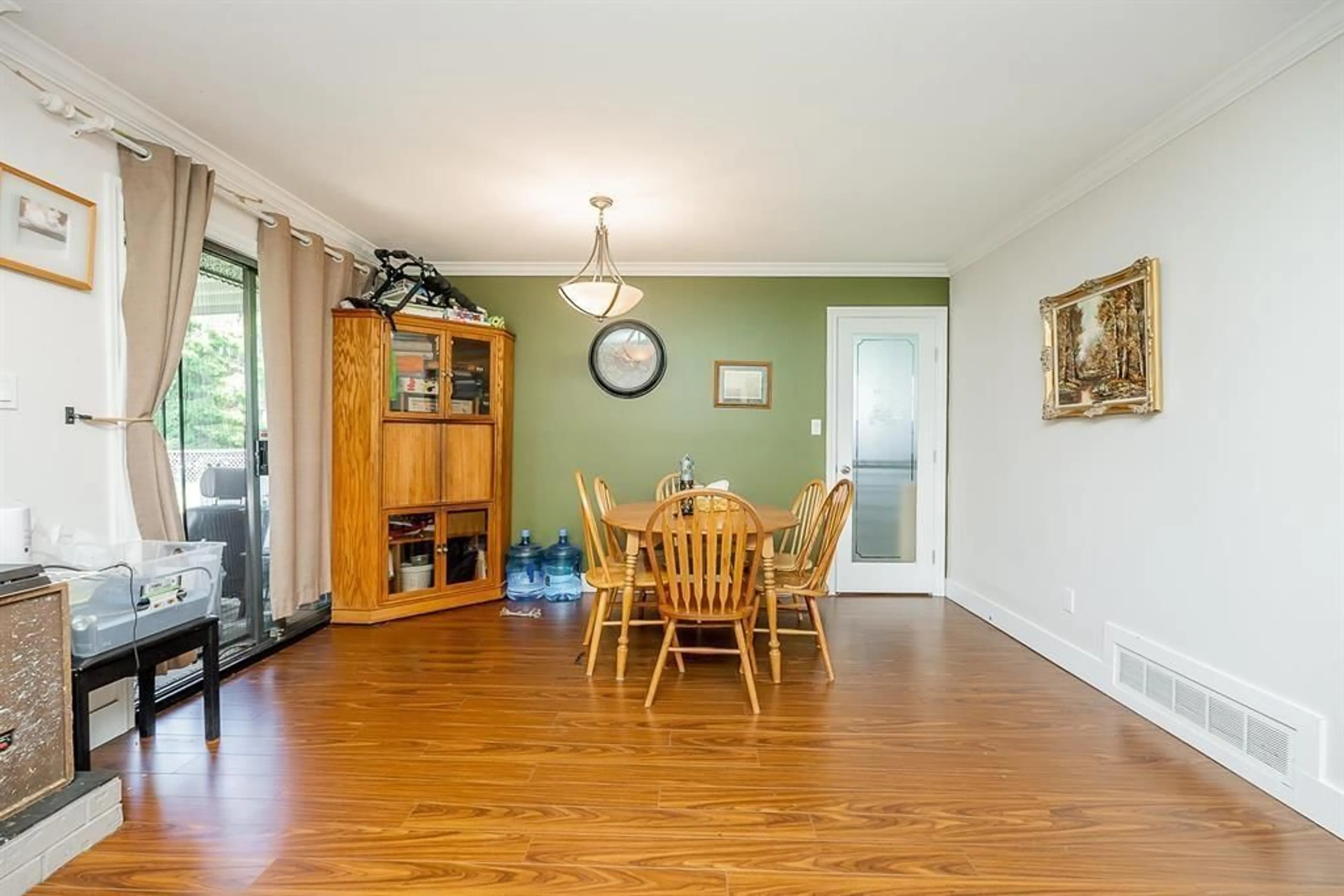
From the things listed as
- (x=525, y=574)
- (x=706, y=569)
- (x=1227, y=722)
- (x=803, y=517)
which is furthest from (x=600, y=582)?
(x=1227, y=722)

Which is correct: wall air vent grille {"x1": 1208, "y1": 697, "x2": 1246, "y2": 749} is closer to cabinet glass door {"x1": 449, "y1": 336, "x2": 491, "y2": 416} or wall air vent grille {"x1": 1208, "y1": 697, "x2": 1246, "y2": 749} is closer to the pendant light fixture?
the pendant light fixture

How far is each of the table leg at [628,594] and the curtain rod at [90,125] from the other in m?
2.30

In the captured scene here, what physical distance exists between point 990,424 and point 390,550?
3640 millimetres

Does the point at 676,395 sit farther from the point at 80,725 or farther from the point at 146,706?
the point at 80,725

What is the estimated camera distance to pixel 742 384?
4.04 m

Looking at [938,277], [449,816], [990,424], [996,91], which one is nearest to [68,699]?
[449,816]

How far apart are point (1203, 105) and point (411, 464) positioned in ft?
12.6

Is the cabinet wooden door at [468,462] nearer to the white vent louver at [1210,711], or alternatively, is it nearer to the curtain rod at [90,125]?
the curtain rod at [90,125]

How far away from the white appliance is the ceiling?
143cm

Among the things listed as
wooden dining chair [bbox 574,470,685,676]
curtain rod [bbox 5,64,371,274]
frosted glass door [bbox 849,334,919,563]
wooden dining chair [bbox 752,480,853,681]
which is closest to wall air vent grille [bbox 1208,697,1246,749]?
wooden dining chair [bbox 752,480,853,681]

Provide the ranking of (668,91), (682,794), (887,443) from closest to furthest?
1. (682,794)
2. (668,91)
3. (887,443)

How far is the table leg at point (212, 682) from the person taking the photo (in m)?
1.98

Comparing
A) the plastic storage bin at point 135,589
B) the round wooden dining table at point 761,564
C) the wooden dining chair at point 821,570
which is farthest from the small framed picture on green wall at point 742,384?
the plastic storage bin at point 135,589

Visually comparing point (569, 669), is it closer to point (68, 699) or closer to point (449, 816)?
point (449, 816)
